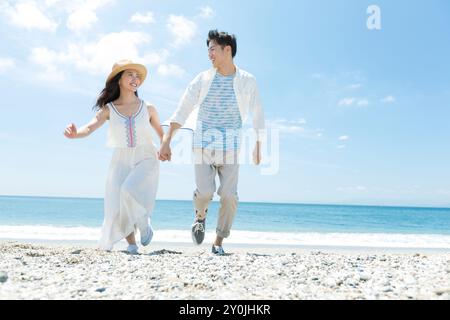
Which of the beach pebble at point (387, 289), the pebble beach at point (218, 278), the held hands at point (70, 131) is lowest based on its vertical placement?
the pebble beach at point (218, 278)

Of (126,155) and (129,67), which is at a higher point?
(129,67)

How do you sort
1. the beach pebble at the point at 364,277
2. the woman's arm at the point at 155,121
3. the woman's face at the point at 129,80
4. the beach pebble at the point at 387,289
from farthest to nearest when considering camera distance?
the woman's arm at the point at 155,121, the woman's face at the point at 129,80, the beach pebble at the point at 364,277, the beach pebble at the point at 387,289

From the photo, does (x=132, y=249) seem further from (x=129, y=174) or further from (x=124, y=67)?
(x=124, y=67)

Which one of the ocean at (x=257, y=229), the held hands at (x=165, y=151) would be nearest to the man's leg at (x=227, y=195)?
the held hands at (x=165, y=151)

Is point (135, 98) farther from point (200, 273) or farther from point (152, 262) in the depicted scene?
point (200, 273)

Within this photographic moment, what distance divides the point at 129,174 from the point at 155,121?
0.70m

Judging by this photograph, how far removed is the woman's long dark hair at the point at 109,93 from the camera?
188 inches

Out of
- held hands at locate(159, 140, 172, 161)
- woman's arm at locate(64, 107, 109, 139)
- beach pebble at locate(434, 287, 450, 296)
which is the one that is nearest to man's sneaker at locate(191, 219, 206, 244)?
held hands at locate(159, 140, 172, 161)

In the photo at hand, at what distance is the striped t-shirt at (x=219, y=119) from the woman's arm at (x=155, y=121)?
0.53m

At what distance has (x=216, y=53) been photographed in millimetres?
4605

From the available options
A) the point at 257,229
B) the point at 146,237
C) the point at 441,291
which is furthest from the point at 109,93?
the point at 257,229

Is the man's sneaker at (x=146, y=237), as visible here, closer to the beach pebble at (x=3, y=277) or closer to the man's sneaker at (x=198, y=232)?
the man's sneaker at (x=198, y=232)

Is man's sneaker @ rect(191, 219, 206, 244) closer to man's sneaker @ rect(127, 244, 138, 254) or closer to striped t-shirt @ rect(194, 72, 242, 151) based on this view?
man's sneaker @ rect(127, 244, 138, 254)
